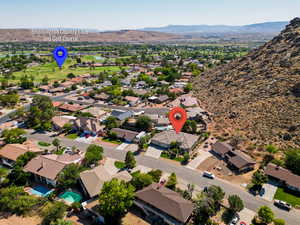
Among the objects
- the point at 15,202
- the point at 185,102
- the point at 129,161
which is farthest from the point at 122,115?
the point at 15,202

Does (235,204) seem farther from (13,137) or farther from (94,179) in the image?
(13,137)

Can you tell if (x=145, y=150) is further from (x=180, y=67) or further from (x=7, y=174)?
(x=180, y=67)

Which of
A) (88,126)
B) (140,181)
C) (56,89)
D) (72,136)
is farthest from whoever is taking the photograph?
(56,89)

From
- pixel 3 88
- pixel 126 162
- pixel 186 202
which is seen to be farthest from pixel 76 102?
pixel 186 202

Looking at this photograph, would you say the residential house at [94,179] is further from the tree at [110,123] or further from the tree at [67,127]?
the tree at [67,127]

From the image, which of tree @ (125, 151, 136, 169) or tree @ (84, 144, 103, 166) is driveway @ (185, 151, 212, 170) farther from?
tree @ (84, 144, 103, 166)

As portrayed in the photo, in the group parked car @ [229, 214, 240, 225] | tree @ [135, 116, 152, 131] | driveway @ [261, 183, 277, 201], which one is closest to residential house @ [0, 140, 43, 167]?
tree @ [135, 116, 152, 131]

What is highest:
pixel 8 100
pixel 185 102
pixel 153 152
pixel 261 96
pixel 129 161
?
pixel 261 96

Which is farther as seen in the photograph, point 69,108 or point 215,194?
point 69,108
